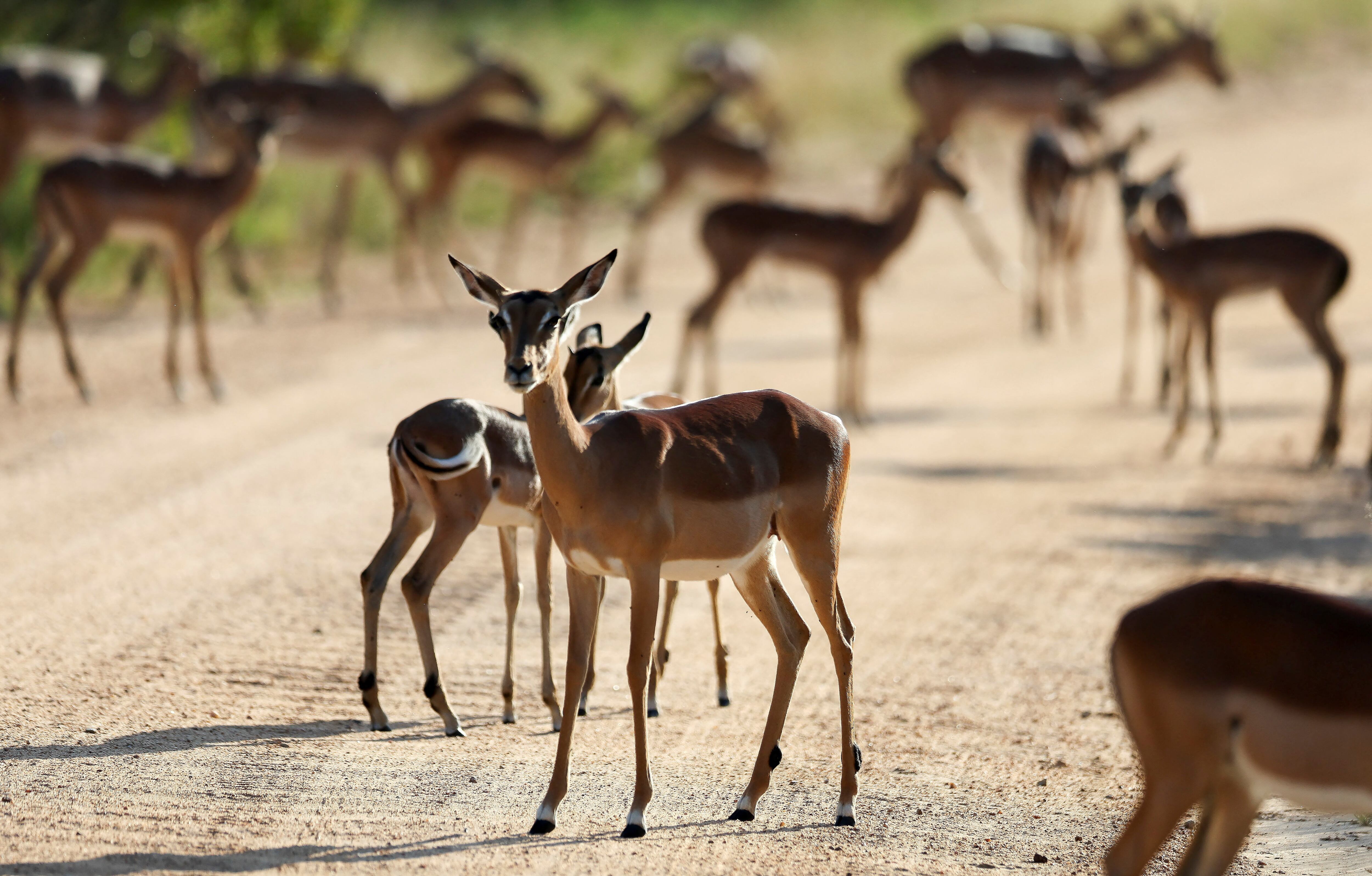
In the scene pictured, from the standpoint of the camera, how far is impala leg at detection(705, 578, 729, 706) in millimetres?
8055

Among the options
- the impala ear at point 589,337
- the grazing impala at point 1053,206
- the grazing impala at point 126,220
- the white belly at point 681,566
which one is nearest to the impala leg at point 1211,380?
the grazing impala at point 1053,206

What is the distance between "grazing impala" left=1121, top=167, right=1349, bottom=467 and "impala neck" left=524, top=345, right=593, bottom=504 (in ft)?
31.6

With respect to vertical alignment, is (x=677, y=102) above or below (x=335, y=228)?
above

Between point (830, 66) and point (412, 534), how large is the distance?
30185 mm

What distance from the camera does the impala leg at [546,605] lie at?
304 inches

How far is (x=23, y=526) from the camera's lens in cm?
1070

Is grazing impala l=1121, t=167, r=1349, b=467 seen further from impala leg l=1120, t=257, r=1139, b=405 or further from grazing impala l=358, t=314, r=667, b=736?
grazing impala l=358, t=314, r=667, b=736

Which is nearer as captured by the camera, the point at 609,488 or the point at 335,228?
the point at 609,488

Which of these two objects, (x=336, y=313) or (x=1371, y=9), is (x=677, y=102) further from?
(x=1371, y=9)

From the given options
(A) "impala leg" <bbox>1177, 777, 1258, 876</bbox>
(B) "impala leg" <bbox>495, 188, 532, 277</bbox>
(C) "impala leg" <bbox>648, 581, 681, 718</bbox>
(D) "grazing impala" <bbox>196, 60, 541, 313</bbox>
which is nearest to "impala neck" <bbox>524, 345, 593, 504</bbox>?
(C) "impala leg" <bbox>648, 581, 681, 718</bbox>

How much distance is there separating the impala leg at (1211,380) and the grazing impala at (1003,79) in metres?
9.45

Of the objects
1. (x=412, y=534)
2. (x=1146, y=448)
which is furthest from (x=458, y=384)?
(x=412, y=534)

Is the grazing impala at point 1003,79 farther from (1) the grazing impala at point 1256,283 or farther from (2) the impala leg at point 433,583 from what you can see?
(2) the impala leg at point 433,583

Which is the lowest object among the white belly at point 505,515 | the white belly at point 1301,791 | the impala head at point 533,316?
the white belly at point 1301,791
